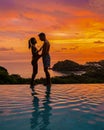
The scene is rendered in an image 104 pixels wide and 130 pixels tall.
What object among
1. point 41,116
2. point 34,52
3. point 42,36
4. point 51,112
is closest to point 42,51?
point 34,52

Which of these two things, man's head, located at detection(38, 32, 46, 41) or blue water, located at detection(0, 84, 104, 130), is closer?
blue water, located at detection(0, 84, 104, 130)

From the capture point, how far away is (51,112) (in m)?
6.44

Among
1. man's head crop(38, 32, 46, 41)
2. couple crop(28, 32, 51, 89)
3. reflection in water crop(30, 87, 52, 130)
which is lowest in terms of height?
reflection in water crop(30, 87, 52, 130)

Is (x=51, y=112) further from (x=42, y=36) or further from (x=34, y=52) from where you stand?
(x=34, y=52)

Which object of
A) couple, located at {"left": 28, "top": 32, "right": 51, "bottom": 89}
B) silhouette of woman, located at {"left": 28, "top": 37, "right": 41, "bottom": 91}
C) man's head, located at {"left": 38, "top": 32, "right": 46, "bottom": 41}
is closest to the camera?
man's head, located at {"left": 38, "top": 32, "right": 46, "bottom": 41}

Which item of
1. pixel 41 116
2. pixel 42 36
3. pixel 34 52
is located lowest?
pixel 41 116

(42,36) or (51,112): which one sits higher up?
(42,36)

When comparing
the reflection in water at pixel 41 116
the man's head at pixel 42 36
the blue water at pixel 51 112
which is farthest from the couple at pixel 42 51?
the reflection in water at pixel 41 116

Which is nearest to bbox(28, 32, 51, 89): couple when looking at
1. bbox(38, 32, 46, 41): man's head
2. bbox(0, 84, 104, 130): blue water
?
bbox(38, 32, 46, 41): man's head

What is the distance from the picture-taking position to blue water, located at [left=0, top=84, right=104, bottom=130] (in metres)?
5.35

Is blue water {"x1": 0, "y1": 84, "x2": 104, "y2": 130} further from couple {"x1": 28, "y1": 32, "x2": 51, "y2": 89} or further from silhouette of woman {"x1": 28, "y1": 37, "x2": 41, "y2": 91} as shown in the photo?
silhouette of woman {"x1": 28, "y1": 37, "x2": 41, "y2": 91}

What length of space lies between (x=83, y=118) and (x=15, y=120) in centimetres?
138

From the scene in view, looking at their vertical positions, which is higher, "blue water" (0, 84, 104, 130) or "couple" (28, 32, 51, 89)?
"couple" (28, 32, 51, 89)

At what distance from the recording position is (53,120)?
5.72m
